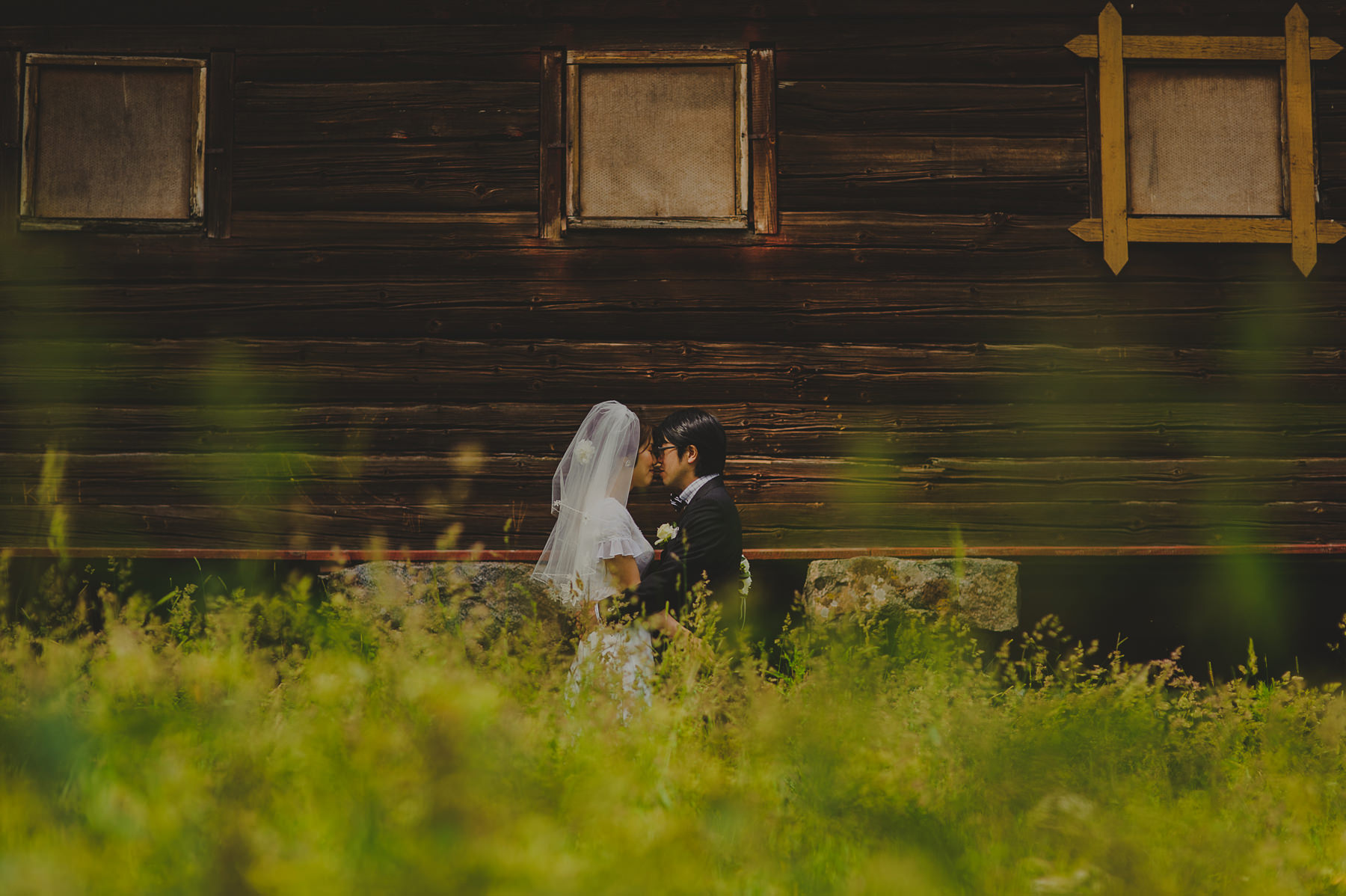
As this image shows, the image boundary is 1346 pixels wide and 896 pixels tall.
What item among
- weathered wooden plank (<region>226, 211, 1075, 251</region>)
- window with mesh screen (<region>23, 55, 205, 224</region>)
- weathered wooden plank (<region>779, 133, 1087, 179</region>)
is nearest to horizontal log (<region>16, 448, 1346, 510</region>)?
weathered wooden plank (<region>226, 211, 1075, 251</region>)

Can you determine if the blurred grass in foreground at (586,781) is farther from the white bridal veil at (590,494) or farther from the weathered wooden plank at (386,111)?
the weathered wooden plank at (386,111)

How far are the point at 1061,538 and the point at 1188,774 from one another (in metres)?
2.39

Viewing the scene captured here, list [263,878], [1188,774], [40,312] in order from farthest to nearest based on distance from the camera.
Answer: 1. [40,312]
2. [1188,774]
3. [263,878]

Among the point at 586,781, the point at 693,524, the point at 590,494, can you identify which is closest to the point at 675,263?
the point at 590,494

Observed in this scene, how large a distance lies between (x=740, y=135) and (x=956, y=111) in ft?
4.08

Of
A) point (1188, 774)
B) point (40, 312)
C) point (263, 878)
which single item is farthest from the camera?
point (40, 312)

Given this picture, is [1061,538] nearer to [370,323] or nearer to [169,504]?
[370,323]

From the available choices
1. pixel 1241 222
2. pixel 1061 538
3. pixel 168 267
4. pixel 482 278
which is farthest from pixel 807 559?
pixel 168 267

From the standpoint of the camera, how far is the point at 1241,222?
5.18m

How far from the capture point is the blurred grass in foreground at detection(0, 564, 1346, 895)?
156cm

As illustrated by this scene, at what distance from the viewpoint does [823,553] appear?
5.11m

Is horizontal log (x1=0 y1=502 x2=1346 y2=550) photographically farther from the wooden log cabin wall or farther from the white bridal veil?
the white bridal veil

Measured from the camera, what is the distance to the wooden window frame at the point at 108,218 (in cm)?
511

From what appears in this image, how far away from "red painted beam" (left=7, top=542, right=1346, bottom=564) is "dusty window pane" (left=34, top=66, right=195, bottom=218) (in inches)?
73.7
